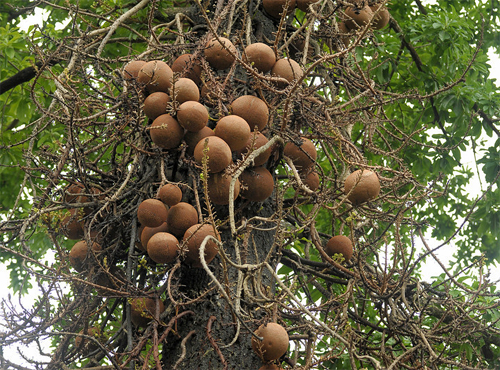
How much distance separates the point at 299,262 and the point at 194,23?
1489mm

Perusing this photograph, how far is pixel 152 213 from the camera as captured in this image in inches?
77.3

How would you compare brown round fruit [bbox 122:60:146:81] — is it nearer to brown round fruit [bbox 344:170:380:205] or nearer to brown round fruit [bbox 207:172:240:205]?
brown round fruit [bbox 207:172:240:205]

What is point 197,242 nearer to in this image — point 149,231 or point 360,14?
point 149,231

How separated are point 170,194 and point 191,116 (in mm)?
320

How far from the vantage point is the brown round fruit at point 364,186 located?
192 cm

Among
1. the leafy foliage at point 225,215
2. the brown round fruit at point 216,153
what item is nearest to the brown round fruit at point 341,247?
the leafy foliage at point 225,215

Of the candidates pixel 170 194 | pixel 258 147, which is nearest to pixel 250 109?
pixel 258 147

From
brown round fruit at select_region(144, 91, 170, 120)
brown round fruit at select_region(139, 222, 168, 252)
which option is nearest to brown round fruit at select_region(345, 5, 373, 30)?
brown round fruit at select_region(144, 91, 170, 120)

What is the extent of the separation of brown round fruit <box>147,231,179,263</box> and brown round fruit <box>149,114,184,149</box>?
1.25ft

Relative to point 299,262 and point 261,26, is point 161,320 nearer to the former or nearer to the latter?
point 299,262

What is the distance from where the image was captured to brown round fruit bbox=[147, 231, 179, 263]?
191 cm

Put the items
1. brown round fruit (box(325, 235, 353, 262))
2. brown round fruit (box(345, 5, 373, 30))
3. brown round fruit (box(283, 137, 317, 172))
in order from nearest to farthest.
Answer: brown round fruit (box(283, 137, 317, 172)), brown round fruit (box(325, 235, 353, 262)), brown round fruit (box(345, 5, 373, 30))

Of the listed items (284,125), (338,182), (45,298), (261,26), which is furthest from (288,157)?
(45,298)

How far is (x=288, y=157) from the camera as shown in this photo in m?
2.29
